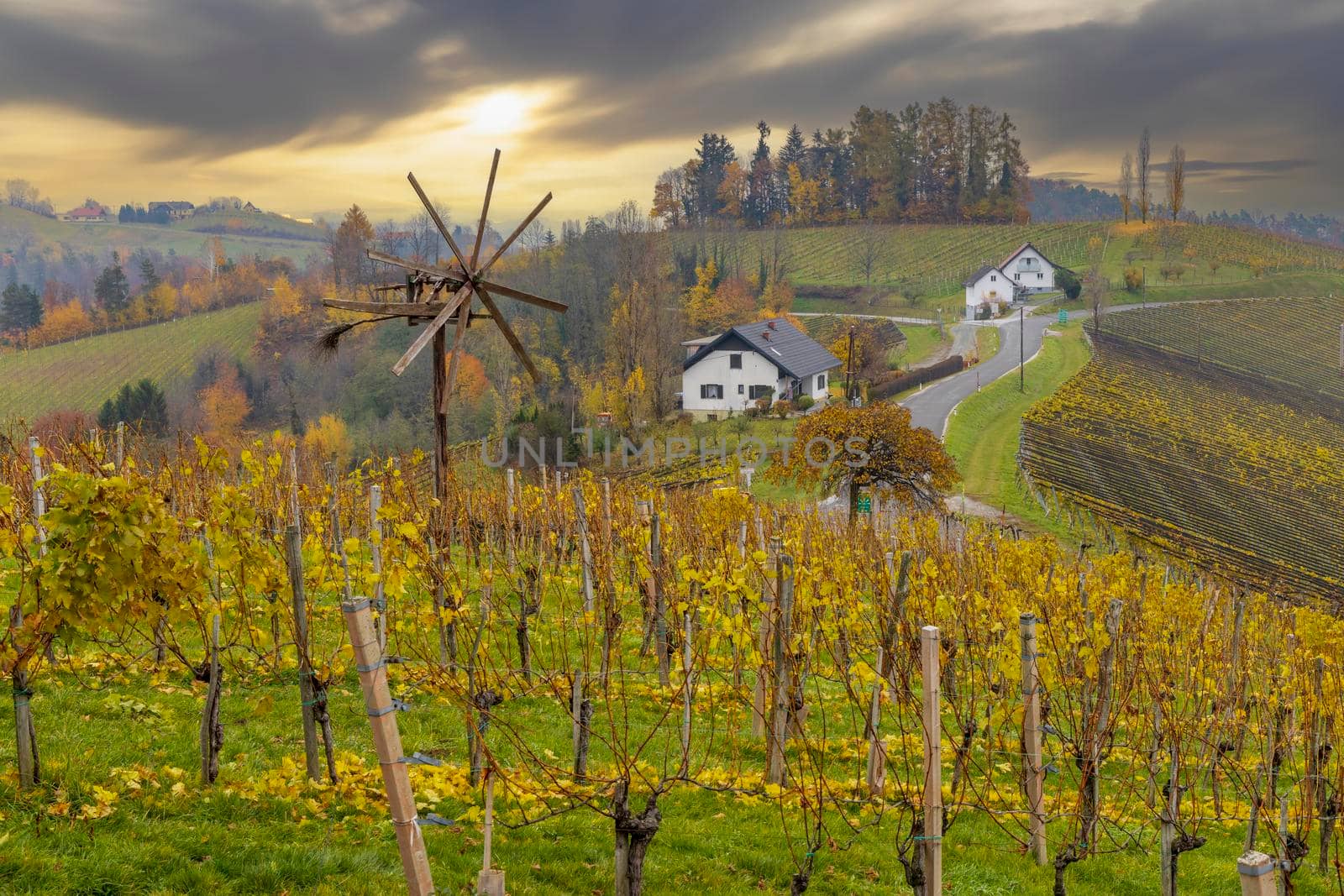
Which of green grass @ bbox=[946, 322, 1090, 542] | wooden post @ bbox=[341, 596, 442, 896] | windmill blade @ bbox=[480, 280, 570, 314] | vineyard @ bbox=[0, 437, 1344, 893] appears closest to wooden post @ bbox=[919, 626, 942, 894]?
vineyard @ bbox=[0, 437, 1344, 893]

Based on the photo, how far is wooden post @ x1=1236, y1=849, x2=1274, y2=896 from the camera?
11.7 ft

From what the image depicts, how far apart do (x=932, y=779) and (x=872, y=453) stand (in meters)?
21.2

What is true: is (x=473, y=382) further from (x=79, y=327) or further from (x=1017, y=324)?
(x=79, y=327)

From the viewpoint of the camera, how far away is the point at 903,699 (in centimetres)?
750

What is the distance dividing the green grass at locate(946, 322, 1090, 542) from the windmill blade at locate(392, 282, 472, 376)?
1964cm

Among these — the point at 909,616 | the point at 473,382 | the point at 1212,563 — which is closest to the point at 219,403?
the point at 473,382

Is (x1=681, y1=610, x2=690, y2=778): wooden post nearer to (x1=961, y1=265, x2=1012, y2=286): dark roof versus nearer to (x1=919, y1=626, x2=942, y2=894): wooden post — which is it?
(x1=919, y1=626, x2=942, y2=894): wooden post

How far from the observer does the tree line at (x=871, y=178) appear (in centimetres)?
11581

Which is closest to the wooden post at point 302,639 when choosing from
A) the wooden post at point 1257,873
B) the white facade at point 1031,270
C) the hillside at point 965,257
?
the wooden post at point 1257,873

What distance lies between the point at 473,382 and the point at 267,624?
60318 mm

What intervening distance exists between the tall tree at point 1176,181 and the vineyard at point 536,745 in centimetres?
11444

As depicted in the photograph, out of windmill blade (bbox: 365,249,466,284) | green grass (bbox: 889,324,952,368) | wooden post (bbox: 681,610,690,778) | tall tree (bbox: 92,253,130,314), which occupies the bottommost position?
wooden post (bbox: 681,610,690,778)

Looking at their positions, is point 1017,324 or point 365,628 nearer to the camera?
point 365,628

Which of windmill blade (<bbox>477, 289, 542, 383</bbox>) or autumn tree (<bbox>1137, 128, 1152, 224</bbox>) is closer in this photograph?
windmill blade (<bbox>477, 289, 542, 383</bbox>)
